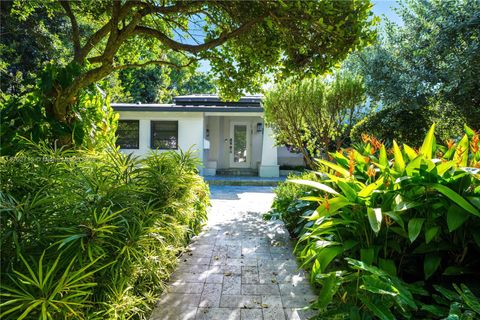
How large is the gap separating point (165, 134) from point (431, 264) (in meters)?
12.9

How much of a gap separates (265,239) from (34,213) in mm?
3712

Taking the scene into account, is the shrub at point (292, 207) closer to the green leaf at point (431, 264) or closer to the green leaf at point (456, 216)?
the green leaf at point (431, 264)

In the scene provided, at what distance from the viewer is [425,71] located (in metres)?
7.97

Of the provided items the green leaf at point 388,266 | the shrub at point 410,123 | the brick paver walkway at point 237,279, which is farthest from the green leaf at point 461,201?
the shrub at point 410,123

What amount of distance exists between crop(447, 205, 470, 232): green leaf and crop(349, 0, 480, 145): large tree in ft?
22.6

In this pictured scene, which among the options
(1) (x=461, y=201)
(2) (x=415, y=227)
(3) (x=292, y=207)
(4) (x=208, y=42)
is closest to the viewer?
(1) (x=461, y=201)

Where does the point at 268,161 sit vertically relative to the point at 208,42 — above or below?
below

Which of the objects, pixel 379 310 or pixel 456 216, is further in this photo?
pixel 456 216

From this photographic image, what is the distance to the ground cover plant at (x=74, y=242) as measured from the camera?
5.33ft

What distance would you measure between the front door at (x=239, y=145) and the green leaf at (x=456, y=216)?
1375 centimetres

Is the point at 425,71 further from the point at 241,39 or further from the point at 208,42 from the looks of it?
the point at 208,42

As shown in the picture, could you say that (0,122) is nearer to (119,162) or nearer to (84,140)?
(84,140)

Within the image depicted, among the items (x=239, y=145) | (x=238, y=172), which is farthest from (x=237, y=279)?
(x=239, y=145)

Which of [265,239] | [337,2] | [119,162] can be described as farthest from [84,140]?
[337,2]
